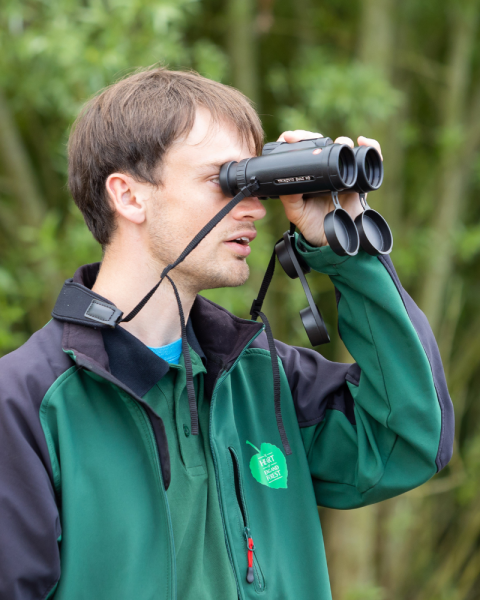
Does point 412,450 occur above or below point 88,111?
below

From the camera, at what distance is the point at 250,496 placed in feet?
4.69

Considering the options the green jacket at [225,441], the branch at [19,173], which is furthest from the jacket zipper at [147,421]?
the branch at [19,173]

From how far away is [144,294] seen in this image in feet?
4.91

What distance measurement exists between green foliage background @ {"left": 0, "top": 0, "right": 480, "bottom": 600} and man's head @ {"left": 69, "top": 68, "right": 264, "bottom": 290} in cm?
67

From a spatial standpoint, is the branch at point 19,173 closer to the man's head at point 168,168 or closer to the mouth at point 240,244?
the man's head at point 168,168

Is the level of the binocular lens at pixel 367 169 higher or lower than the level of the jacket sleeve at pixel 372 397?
higher

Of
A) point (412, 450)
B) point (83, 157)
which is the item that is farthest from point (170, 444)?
point (83, 157)

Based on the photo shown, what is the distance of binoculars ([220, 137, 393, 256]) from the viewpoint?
1.32m

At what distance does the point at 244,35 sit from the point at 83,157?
2.01 meters

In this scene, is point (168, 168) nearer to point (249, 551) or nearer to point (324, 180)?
point (324, 180)

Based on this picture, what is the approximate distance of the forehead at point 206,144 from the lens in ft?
4.89

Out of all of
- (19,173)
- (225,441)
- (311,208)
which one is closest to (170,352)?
(225,441)

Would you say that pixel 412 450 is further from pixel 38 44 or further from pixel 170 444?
pixel 38 44

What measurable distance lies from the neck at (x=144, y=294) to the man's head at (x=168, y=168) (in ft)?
0.10
